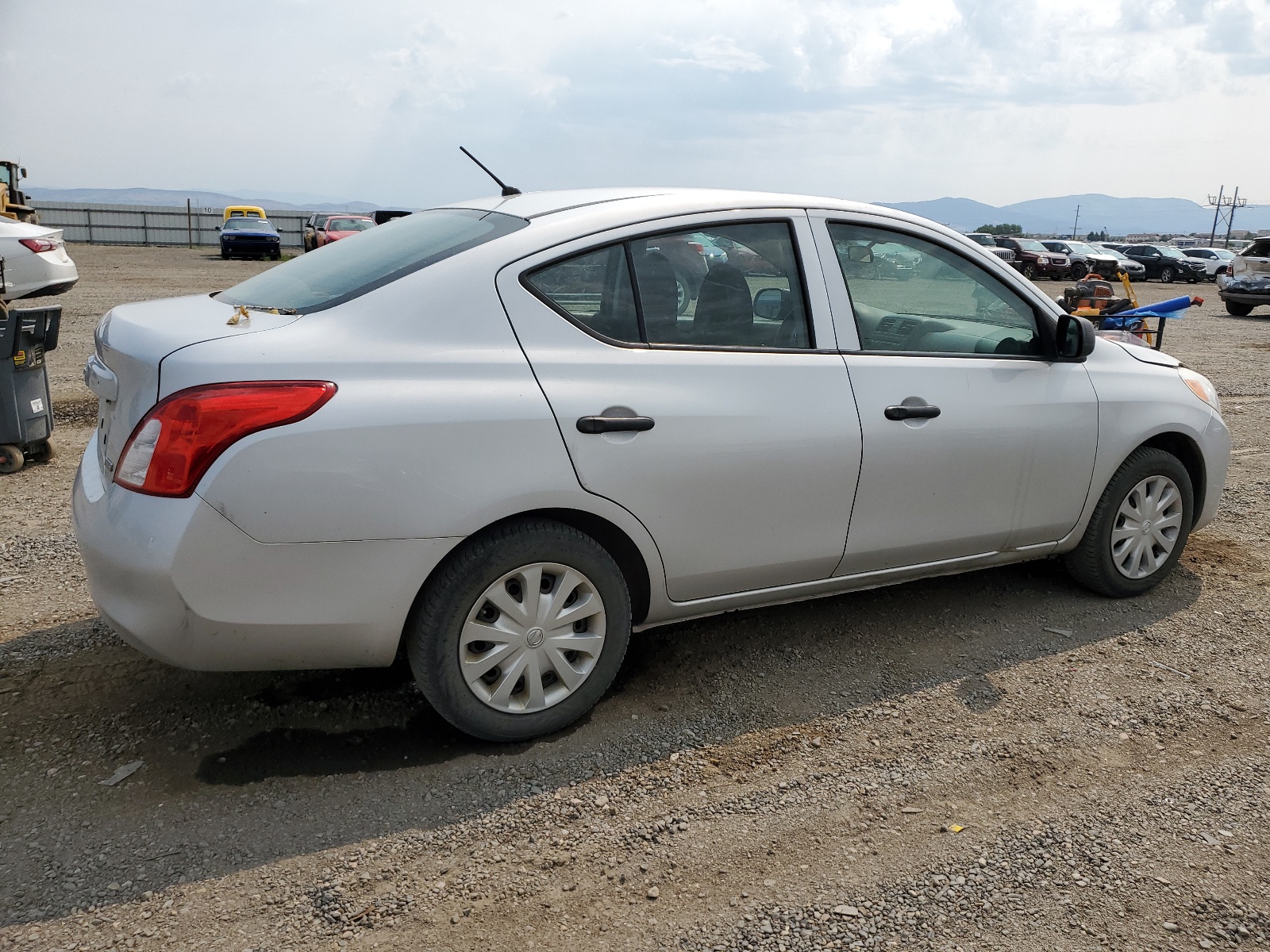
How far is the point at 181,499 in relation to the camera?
107 inches

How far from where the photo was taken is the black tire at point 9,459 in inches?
249

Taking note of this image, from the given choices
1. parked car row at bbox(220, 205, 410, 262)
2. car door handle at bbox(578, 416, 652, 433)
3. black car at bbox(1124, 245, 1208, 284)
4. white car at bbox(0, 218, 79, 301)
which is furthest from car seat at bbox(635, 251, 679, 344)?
black car at bbox(1124, 245, 1208, 284)

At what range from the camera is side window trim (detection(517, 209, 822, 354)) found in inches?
126

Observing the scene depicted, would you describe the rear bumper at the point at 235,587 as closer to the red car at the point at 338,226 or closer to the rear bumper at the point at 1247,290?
the rear bumper at the point at 1247,290

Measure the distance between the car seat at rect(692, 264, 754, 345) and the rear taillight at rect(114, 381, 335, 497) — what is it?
4.29ft

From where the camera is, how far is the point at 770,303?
3.62m

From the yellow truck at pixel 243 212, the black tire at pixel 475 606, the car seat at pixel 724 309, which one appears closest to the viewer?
the black tire at pixel 475 606

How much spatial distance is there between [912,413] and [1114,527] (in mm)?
1398

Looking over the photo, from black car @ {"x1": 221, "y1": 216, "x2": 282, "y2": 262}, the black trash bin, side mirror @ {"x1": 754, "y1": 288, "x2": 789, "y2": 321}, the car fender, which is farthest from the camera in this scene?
black car @ {"x1": 221, "y1": 216, "x2": 282, "y2": 262}

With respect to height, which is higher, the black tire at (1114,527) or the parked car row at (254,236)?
the black tire at (1114,527)

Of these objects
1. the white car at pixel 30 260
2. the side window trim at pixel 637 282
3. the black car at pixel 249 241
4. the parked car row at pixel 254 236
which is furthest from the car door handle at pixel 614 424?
the black car at pixel 249 241

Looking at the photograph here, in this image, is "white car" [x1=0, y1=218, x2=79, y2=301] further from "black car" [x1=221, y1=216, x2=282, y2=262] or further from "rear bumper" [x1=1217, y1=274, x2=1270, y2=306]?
"rear bumper" [x1=1217, y1=274, x2=1270, y2=306]

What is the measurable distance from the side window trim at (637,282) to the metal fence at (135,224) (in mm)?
44190

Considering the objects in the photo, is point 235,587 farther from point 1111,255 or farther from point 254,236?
point 1111,255
